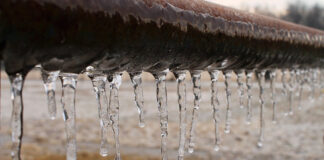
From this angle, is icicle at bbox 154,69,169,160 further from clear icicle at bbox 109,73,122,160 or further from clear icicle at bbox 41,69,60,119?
clear icicle at bbox 41,69,60,119

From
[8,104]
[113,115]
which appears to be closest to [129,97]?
[8,104]

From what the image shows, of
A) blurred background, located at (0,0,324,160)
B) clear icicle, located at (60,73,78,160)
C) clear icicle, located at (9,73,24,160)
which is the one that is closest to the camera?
clear icicle, located at (9,73,24,160)

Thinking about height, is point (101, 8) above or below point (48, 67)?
above

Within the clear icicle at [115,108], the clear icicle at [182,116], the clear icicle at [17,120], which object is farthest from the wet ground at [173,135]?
the clear icicle at [17,120]

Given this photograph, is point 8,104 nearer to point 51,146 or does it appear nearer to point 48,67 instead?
point 51,146

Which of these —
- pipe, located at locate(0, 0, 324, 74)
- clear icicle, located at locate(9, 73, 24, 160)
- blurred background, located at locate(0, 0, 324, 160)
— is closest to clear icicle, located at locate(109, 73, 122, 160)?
pipe, located at locate(0, 0, 324, 74)

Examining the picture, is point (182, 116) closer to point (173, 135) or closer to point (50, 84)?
point (50, 84)

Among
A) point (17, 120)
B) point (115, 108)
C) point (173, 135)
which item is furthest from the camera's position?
point (173, 135)

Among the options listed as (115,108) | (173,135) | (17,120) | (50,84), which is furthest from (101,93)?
(173,135)
